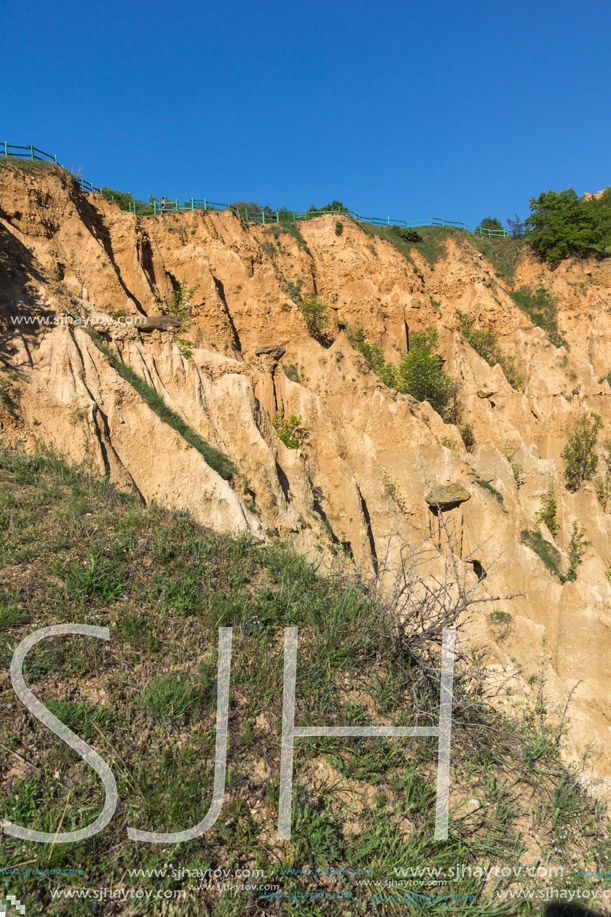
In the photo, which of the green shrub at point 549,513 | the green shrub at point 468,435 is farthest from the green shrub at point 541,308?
the green shrub at point 549,513

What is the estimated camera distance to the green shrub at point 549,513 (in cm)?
2289

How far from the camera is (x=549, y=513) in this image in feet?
76.2

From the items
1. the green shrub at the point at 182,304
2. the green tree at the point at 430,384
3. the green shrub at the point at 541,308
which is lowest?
the green tree at the point at 430,384

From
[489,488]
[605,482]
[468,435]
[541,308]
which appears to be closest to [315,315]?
[468,435]

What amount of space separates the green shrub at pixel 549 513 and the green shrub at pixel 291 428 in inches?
428

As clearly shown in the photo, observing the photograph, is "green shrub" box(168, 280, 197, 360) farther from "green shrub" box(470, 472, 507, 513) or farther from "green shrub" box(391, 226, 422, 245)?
"green shrub" box(391, 226, 422, 245)

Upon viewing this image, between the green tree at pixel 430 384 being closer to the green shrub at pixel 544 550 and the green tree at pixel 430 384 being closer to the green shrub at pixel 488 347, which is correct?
the green shrub at pixel 488 347

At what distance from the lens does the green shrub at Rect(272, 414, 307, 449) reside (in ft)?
64.7

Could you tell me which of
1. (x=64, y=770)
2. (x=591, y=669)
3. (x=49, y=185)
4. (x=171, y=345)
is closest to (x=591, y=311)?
(x=591, y=669)

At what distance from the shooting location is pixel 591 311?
33906mm

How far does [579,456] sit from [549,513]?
418cm

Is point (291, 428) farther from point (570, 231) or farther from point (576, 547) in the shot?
point (570, 231)

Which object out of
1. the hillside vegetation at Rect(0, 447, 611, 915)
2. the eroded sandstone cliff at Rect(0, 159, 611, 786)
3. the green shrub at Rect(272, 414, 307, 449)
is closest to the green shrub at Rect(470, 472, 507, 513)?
the eroded sandstone cliff at Rect(0, 159, 611, 786)

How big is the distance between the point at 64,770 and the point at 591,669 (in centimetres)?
1864
